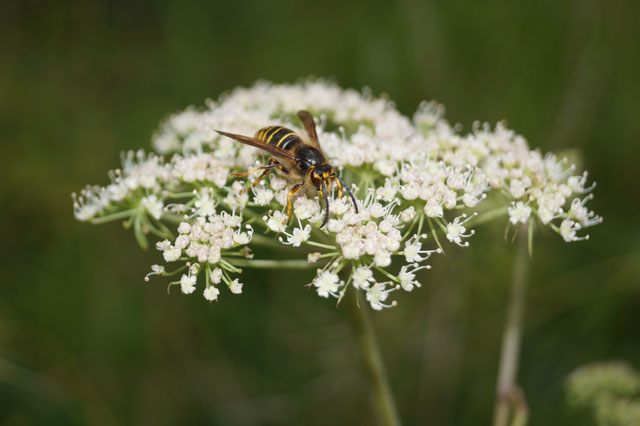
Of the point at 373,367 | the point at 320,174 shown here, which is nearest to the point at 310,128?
the point at 320,174

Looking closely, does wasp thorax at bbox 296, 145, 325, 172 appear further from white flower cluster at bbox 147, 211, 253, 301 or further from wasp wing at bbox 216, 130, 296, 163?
white flower cluster at bbox 147, 211, 253, 301

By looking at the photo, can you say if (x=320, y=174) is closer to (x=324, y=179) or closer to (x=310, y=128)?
(x=324, y=179)

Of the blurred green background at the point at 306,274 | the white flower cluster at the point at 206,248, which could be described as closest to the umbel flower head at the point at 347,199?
the white flower cluster at the point at 206,248

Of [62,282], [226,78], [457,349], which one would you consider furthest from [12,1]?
[457,349]

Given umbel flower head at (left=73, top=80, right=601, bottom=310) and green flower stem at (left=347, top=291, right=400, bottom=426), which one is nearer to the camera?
umbel flower head at (left=73, top=80, right=601, bottom=310)

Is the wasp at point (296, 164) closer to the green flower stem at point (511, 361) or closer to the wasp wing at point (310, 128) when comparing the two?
the wasp wing at point (310, 128)

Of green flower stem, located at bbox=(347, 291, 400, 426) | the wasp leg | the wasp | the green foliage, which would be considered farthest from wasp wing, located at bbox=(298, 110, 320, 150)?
the green foliage

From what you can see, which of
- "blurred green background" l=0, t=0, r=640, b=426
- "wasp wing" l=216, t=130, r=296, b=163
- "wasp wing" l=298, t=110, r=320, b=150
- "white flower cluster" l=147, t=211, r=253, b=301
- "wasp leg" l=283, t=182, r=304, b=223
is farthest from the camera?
"blurred green background" l=0, t=0, r=640, b=426
